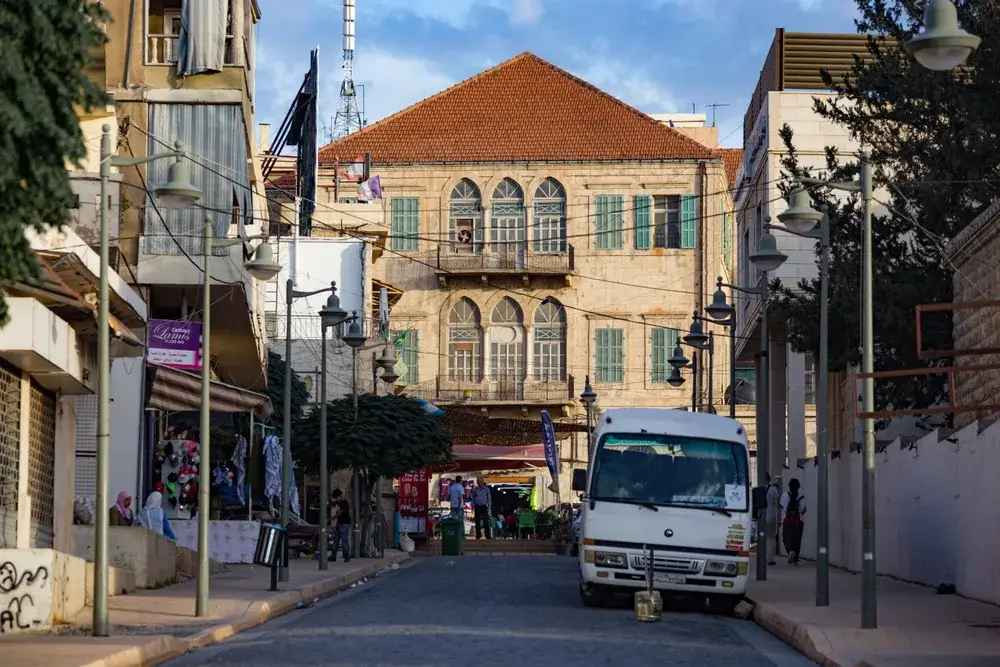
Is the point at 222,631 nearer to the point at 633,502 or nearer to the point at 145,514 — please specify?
the point at 633,502

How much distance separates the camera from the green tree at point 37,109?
1148cm

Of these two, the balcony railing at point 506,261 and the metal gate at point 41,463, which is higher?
the balcony railing at point 506,261

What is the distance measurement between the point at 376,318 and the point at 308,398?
8.00 m

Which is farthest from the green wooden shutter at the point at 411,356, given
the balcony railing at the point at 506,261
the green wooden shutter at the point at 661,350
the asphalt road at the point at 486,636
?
the asphalt road at the point at 486,636

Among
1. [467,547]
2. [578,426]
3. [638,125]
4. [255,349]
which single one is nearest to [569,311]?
[638,125]

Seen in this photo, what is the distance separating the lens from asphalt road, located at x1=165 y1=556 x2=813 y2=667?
15.8 m

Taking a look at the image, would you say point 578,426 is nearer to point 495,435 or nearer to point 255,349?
point 495,435

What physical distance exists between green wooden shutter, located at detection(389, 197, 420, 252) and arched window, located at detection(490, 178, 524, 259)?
3.17 meters

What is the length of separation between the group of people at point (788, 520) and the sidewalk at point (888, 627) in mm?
8711

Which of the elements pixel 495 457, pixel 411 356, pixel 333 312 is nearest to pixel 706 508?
pixel 333 312

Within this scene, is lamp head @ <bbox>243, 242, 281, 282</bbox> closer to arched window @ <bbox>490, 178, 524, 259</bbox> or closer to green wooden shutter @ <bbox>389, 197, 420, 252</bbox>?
arched window @ <bbox>490, 178, 524, 259</bbox>

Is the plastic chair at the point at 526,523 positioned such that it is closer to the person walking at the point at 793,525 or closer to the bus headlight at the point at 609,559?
the person walking at the point at 793,525

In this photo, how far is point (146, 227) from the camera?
1363 inches

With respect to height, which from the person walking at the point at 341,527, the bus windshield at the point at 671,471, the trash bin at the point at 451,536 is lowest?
the trash bin at the point at 451,536
